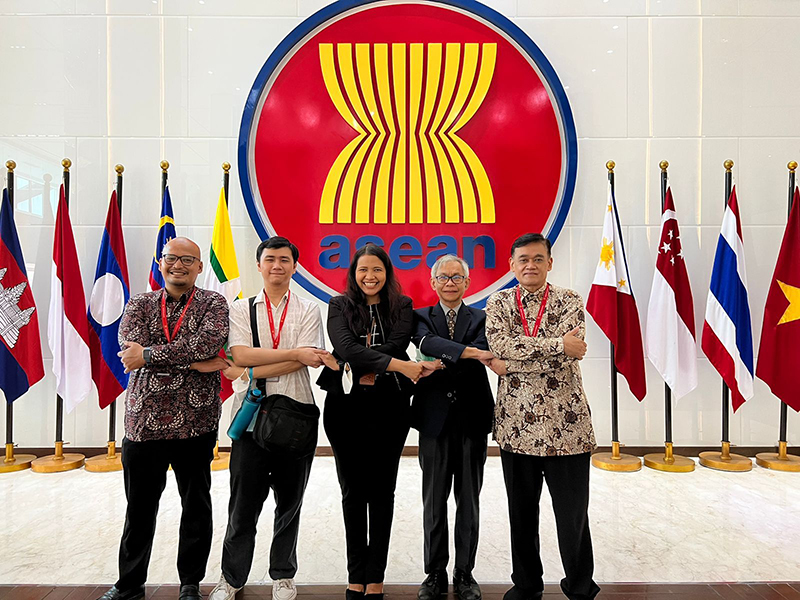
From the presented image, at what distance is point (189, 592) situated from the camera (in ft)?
7.57

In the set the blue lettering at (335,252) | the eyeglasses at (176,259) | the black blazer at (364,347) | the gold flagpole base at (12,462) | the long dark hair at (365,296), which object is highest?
the blue lettering at (335,252)

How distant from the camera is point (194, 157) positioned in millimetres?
4750

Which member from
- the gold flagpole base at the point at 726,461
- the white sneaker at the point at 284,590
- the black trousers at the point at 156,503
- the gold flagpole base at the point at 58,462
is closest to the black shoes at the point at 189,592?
the black trousers at the point at 156,503

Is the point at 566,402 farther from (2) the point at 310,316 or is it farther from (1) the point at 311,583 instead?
(1) the point at 311,583

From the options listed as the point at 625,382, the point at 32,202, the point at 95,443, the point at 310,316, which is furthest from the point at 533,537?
the point at 32,202

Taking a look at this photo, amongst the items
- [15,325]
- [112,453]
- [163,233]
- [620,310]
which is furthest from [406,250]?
[15,325]

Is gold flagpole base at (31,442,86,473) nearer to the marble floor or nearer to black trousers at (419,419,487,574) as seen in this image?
the marble floor

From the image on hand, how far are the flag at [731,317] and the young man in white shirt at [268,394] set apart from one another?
3.42 m

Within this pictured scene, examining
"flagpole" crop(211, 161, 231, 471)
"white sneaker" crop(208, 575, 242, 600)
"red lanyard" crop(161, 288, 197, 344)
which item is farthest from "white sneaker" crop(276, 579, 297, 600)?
"flagpole" crop(211, 161, 231, 471)

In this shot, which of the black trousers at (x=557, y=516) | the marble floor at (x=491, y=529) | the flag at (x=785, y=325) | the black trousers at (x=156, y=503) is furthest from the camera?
the flag at (x=785, y=325)

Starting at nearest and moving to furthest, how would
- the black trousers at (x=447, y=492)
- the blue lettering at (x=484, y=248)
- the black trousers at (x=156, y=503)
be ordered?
the black trousers at (x=156, y=503) < the black trousers at (x=447, y=492) < the blue lettering at (x=484, y=248)

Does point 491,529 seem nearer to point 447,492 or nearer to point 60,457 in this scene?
point 447,492

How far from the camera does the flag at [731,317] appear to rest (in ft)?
14.1

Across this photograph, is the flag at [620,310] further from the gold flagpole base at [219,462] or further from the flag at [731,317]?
the gold flagpole base at [219,462]
